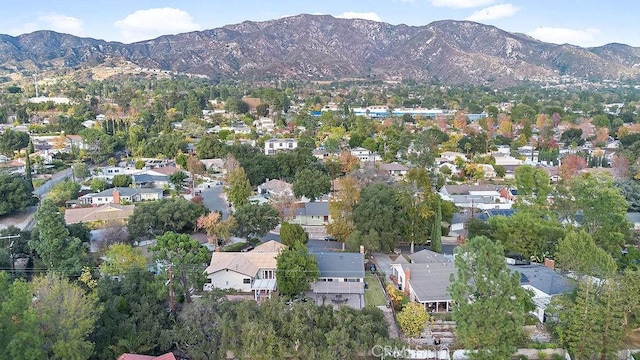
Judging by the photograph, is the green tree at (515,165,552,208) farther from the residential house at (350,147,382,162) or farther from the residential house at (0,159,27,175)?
the residential house at (0,159,27,175)

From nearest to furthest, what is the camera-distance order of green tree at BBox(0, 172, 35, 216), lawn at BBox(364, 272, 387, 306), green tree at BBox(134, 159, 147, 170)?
lawn at BBox(364, 272, 387, 306) → green tree at BBox(0, 172, 35, 216) → green tree at BBox(134, 159, 147, 170)

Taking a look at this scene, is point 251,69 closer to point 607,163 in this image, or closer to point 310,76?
point 310,76

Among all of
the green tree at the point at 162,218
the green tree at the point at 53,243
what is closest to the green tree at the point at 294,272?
the green tree at the point at 53,243

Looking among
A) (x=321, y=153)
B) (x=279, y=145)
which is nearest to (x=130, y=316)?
(x=321, y=153)

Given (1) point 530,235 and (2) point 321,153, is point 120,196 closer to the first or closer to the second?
(2) point 321,153

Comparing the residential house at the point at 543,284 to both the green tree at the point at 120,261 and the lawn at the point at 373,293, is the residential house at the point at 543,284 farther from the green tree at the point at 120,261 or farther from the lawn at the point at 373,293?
the green tree at the point at 120,261

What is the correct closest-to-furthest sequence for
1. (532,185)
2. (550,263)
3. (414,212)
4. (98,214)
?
(550,263)
(414,212)
(98,214)
(532,185)

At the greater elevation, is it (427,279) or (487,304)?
(487,304)

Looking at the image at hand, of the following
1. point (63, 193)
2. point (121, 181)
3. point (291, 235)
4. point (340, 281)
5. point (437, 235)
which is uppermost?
point (121, 181)

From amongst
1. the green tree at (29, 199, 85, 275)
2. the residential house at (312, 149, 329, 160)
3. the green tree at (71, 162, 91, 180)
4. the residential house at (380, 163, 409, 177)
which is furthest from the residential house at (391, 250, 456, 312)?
the green tree at (71, 162, 91, 180)
